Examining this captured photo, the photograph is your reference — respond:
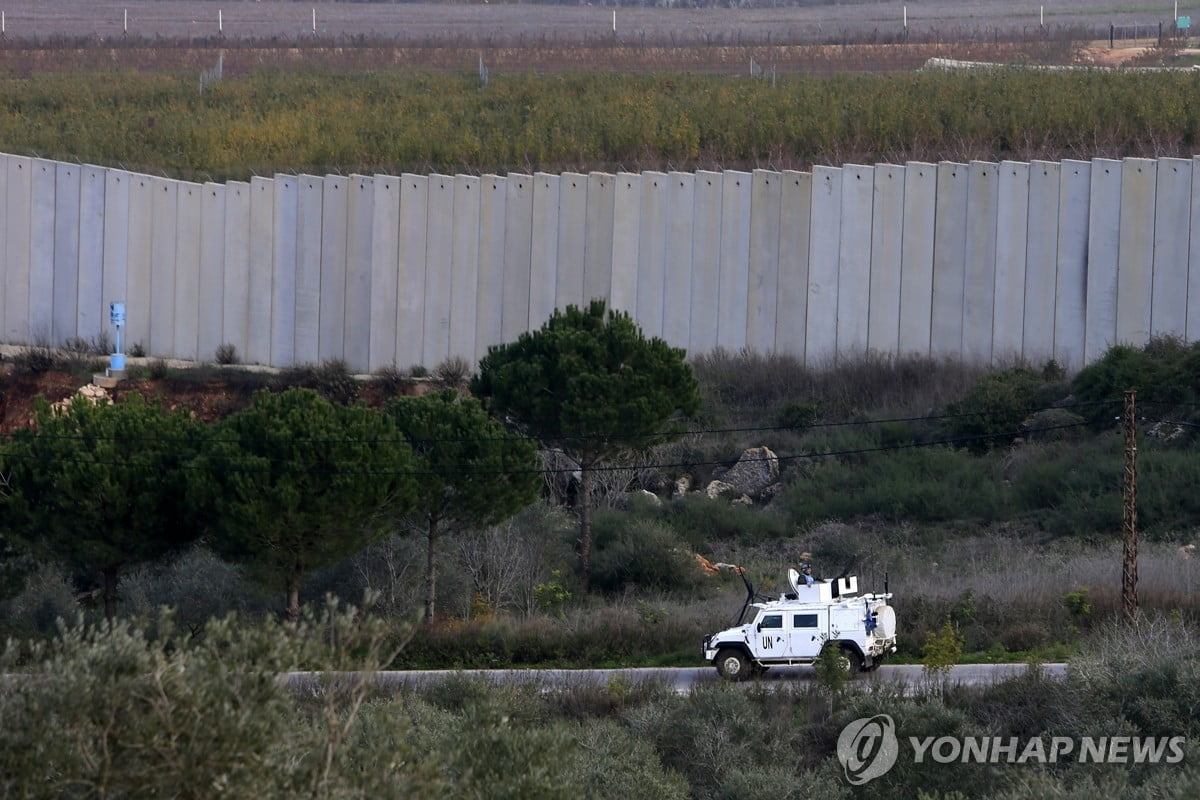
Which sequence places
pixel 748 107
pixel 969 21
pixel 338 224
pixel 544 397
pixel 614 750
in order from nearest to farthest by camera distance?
pixel 614 750
pixel 544 397
pixel 338 224
pixel 748 107
pixel 969 21

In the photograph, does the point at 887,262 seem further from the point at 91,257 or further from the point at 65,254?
the point at 65,254

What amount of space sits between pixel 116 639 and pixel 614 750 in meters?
7.30

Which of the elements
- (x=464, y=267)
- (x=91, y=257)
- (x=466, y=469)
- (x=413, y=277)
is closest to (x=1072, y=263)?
(x=464, y=267)

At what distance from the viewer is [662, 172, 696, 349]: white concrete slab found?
29031 millimetres

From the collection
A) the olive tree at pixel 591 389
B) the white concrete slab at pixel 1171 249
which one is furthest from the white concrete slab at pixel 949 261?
the olive tree at pixel 591 389

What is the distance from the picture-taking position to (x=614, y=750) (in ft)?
43.1

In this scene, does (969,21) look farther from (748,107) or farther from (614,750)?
(614,750)

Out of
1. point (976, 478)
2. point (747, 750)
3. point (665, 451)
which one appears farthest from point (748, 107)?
point (747, 750)

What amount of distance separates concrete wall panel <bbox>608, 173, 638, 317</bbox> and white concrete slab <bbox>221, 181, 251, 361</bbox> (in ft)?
26.6

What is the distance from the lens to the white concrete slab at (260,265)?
31.2 metres

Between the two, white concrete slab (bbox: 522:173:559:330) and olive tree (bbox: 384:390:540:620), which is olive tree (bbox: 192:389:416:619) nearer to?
olive tree (bbox: 384:390:540:620)

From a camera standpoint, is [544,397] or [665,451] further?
[665,451]

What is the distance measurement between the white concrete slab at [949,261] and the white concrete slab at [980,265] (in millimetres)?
95

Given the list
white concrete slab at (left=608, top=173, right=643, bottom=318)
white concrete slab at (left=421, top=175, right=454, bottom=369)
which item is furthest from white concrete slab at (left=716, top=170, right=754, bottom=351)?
white concrete slab at (left=421, top=175, right=454, bottom=369)
